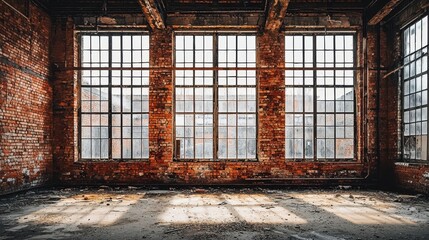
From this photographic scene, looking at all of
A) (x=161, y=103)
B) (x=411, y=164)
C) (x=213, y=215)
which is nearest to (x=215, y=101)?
(x=161, y=103)

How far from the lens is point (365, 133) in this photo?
938cm

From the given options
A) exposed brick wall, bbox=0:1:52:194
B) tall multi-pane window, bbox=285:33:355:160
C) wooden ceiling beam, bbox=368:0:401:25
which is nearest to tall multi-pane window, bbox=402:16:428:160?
wooden ceiling beam, bbox=368:0:401:25

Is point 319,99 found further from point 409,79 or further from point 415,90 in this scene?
point 415,90

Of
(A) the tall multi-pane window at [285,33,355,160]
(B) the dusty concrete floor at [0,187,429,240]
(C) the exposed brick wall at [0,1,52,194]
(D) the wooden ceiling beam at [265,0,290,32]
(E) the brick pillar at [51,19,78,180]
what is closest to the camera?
(B) the dusty concrete floor at [0,187,429,240]

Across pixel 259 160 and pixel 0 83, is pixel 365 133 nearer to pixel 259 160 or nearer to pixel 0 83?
pixel 259 160

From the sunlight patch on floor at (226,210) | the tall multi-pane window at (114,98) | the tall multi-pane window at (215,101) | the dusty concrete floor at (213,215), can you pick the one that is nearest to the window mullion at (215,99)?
the tall multi-pane window at (215,101)

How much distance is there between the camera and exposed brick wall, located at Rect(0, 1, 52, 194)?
7.50 metres

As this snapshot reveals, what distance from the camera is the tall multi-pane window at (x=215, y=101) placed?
955cm

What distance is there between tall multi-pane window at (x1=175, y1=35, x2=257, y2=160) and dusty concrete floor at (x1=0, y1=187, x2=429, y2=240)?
61.6 inches

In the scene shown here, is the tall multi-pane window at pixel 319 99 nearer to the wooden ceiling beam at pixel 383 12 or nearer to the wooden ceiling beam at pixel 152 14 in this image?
the wooden ceiling beam at pixel 383 12

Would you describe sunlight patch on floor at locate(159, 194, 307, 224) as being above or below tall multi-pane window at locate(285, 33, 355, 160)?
below

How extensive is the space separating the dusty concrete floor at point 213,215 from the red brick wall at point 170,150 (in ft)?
3.39

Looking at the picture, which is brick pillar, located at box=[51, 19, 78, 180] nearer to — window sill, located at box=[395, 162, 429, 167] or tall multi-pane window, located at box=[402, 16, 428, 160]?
window sill, located at box=[395, 162, 429, 167]

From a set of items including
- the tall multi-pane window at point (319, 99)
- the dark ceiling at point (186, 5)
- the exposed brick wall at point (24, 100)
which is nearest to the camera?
the exposed brick wall at point (24, 100)
